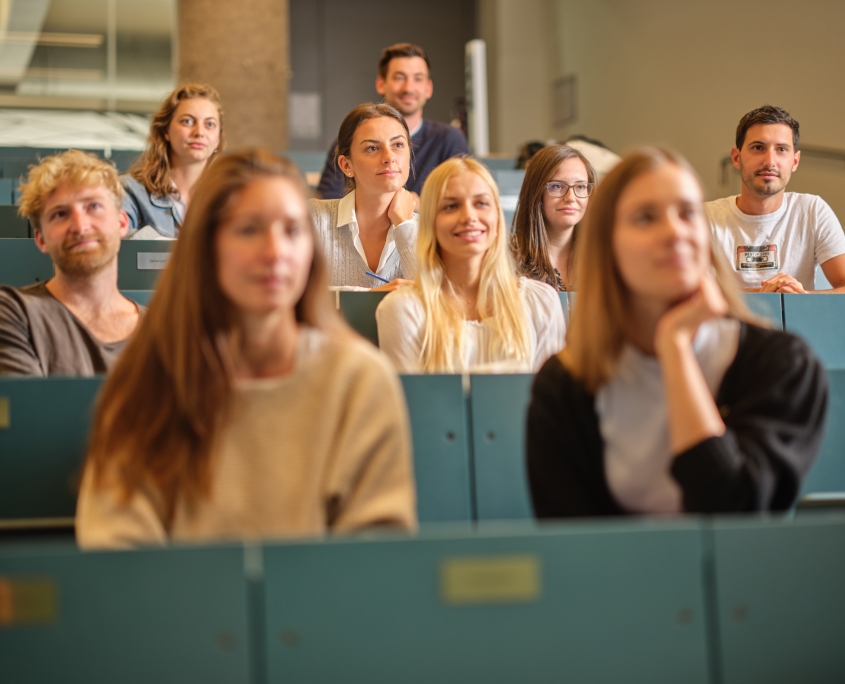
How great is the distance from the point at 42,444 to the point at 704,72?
4808 millimetres

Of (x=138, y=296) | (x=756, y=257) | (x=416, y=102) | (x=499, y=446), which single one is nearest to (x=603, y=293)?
(x=499, y=446)

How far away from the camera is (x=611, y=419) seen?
1221 mm

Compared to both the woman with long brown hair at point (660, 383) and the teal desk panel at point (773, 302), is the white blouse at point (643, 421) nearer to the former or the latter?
the woman with long brown hair at point (660, 383)

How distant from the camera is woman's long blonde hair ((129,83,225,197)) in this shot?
3189 millimetres

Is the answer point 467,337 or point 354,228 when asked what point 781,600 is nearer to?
point 467,337

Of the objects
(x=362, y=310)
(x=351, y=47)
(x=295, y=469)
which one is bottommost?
(x=295, y=469)

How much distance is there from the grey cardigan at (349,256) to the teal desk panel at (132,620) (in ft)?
6.45

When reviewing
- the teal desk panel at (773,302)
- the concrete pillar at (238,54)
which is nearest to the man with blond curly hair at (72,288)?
the teal desk panel at (773,302)

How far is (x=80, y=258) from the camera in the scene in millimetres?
1951

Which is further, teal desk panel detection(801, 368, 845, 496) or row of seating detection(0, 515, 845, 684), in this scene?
teal desk panel detection(801, 368, 845, 496)

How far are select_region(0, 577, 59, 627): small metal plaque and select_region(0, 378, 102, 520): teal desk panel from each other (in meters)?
0.70

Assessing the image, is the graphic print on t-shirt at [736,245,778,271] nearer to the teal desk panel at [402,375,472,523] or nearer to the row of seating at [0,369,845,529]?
the row of seating at [0,369,845,529]

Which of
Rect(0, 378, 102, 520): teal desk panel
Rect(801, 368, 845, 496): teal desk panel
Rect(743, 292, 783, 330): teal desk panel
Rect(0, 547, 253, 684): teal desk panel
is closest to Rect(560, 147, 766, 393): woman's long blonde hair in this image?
Rect(801, 368, 845, 496): teal desk panel

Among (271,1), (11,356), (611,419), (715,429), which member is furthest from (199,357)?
(271,1)
